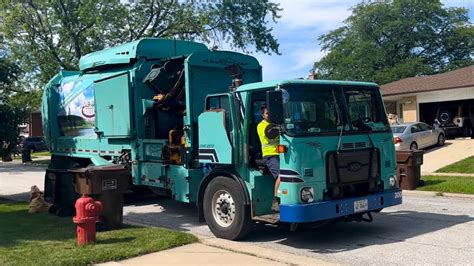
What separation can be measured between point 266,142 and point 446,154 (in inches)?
682

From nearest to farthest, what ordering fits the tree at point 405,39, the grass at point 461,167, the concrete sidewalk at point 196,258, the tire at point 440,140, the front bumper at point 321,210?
the concrete sidewalk at point 196,258
the front bumper at point 321,210
the grass at point 461,167
the tire at point 440,140
the tree at point 405,39

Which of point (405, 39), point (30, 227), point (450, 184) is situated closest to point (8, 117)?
point (30, 227)

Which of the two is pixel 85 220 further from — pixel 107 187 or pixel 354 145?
pixel 354 145

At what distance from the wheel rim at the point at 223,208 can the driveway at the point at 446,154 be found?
12193 millimetres

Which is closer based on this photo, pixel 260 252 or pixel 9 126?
pixel 260 252

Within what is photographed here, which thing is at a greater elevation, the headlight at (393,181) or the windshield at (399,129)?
the windshield at (399,129)

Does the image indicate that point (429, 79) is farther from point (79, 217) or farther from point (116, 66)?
point (79, 217)

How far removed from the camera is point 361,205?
24.8ft

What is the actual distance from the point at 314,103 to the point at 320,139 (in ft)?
1.86

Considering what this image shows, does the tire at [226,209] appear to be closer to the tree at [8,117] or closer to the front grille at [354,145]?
the front grille at [354,145]

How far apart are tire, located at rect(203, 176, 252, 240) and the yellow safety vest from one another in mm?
703

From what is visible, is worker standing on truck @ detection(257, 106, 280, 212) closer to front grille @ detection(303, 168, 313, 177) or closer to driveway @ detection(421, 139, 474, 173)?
front grille @ detection(303, 168, 313, 177)

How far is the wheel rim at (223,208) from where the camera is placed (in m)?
7.91

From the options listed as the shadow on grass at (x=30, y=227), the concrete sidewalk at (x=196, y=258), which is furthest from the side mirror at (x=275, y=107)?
the shadow on grass at (x=30, y=227)
